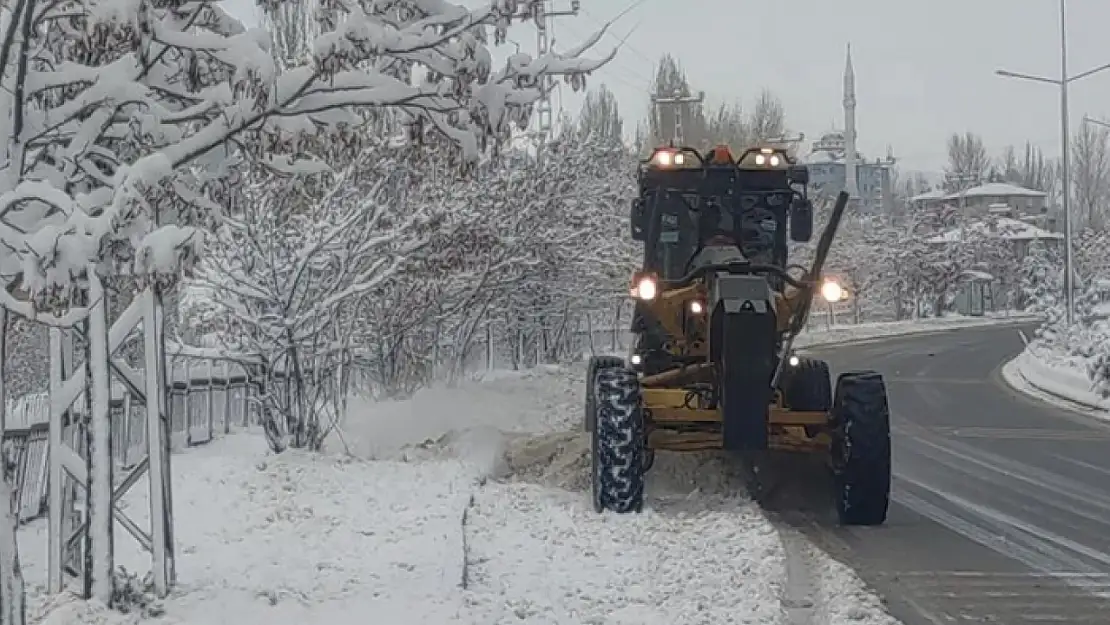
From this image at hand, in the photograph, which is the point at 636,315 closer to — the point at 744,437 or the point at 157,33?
the point at 744,437

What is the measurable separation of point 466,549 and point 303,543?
1.22 m

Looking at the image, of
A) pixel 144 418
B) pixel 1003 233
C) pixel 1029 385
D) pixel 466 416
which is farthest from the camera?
pixel 1003 233

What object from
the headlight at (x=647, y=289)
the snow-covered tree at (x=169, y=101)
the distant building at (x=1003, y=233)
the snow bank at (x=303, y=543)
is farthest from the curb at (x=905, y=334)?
the snow-covered tree at (x=169, y=101)

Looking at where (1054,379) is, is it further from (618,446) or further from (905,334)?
(905,334)

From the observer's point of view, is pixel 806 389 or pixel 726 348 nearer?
pixel 726 348

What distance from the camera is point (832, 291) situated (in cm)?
1131

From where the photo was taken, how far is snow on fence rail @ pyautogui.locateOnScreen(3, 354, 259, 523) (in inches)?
457

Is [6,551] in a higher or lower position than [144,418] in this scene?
lower

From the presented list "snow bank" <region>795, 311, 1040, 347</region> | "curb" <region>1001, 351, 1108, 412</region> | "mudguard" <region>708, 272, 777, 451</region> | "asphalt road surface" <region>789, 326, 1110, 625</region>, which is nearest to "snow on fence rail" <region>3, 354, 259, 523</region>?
"mudguard" <region>708, 272, 777, 451</region>

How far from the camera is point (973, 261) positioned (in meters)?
71.4

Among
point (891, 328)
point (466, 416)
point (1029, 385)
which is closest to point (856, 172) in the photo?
point (891, 328)

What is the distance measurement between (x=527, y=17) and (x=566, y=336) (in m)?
27.1

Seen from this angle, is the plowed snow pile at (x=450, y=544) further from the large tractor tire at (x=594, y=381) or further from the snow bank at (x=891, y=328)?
the snow bank at (x=891, y=328)

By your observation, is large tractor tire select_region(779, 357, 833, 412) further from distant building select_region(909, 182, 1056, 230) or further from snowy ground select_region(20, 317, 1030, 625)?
distant building select_region(909, 182, 1056, 230)
